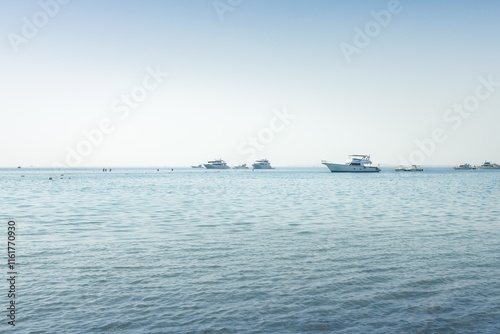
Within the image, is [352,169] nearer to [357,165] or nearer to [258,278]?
[357,165]

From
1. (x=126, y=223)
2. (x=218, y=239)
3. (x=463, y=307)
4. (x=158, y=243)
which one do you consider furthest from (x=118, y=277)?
(x=126, y=223)

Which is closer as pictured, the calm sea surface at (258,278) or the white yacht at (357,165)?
the calm sea surface at (258,278)

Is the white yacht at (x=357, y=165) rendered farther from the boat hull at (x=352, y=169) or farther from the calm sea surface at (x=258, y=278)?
the calm sea surface at (x=258, y=278)

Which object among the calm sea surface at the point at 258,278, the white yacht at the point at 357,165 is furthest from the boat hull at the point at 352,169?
the calm sea surface at the point at 258,278

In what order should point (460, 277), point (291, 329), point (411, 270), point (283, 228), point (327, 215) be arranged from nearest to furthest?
1. point (291, 329)
2. point (460, 277)
3. point (411, 270)
4. point (283, 228)
5. point (327, 215)

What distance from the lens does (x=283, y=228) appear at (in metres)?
28.7

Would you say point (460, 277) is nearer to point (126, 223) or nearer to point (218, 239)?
point (218, 239)

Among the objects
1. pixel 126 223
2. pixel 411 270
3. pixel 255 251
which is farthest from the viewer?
pixel 126 223

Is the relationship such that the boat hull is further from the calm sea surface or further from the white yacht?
the calm sea surface

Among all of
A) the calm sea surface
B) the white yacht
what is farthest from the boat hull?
the calm sea surface

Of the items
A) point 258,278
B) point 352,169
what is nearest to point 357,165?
point 352,169

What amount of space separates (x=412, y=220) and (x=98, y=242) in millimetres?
24606

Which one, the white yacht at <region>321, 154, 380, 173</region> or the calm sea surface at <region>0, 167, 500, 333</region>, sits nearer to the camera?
the calm sea surface at <region>0, 167, 500, 333</region>

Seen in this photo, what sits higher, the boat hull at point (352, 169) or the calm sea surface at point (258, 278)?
the boat hull at point (352, 169)
